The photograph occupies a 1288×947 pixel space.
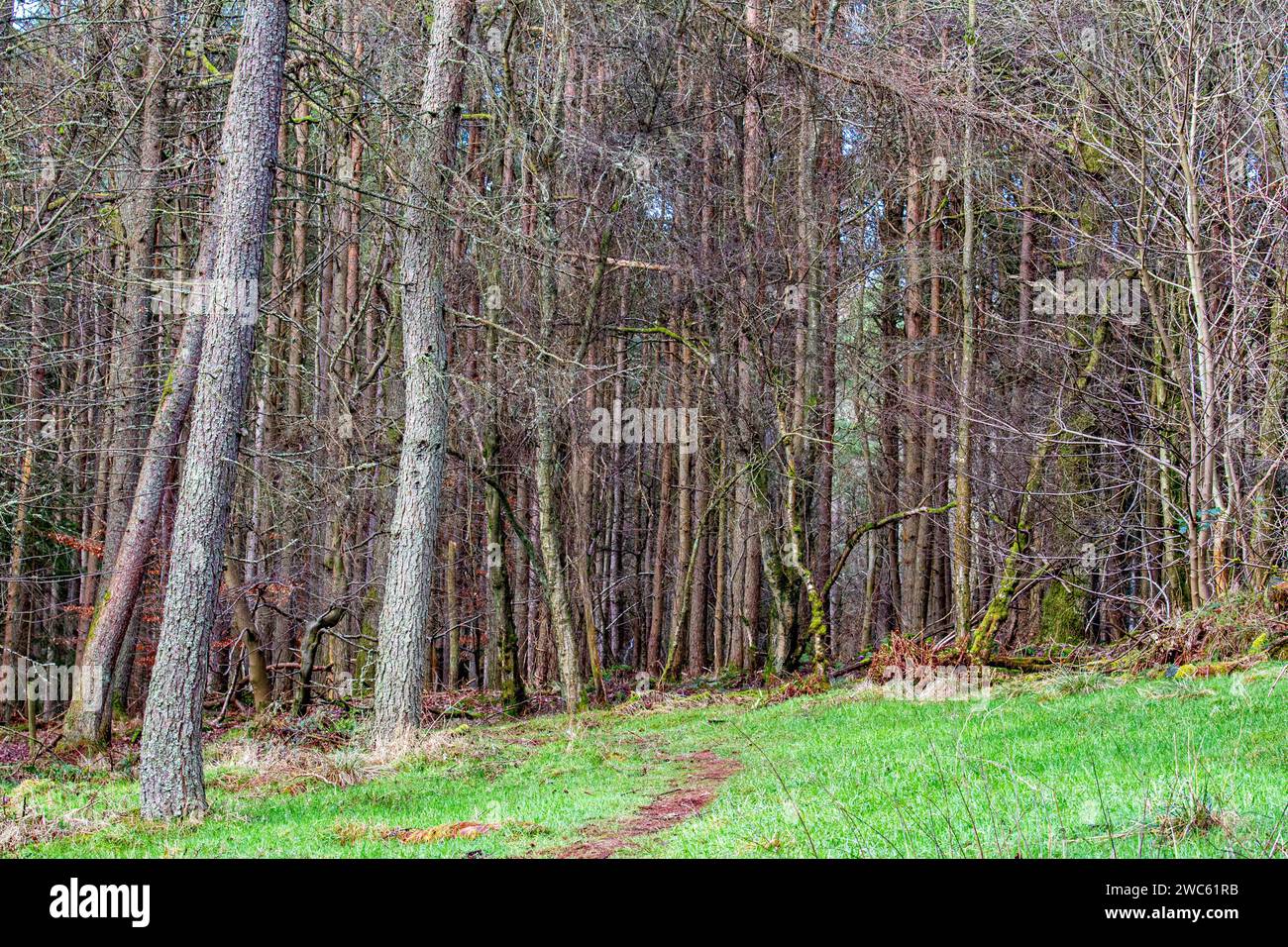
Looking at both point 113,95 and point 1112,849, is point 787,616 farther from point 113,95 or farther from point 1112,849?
point 1112,849

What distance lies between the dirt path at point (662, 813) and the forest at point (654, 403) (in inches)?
2.8

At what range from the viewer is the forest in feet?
25.5

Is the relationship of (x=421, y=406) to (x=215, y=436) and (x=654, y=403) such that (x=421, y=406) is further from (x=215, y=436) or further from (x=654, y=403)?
(x=654, y=403)

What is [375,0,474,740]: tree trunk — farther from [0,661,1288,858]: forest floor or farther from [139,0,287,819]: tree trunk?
[139,0,287,819]: tree trunk

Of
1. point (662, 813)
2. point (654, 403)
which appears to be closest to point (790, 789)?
point (662, 813)

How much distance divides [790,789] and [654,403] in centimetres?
1761

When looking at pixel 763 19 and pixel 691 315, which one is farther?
pixel 691 315

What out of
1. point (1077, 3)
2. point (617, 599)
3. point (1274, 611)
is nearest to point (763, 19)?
point (1077, 3)

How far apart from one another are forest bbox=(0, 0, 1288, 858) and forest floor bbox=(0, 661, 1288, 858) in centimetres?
7

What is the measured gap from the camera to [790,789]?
22.8ft

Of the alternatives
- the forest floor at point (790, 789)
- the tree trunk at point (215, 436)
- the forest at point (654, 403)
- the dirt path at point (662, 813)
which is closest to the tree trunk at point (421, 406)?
the forest at point (654, 403)
